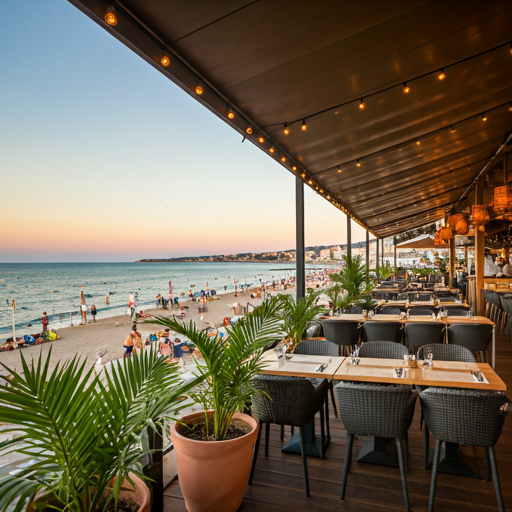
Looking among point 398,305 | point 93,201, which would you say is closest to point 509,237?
point 398,305

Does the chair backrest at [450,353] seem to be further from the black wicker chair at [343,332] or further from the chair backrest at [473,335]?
the black wicker chair at [343,332]

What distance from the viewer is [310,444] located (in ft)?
10.8

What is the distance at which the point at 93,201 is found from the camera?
351 cm

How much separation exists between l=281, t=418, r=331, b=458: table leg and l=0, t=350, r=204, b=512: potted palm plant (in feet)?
5.56

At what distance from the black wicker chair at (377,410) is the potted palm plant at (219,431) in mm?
634

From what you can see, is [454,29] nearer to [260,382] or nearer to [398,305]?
[260,382]

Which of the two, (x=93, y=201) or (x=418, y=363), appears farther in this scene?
(x=93, y=201)

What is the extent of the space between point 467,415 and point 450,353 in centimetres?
119

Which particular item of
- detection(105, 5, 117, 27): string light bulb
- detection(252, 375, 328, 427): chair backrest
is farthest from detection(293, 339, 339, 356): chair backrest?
detection(105, 5, 117, 27): string light bulb

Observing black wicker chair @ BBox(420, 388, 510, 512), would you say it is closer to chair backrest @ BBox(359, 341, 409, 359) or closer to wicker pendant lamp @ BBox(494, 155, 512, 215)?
chair backrest @ BBox(359, 341, 409, 359)

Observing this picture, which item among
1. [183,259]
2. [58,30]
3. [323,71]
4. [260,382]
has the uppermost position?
[58,30]

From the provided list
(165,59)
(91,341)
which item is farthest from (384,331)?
(165,59)

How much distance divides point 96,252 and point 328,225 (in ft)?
31.3

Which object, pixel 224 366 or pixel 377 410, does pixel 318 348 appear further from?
pixel 224 366
